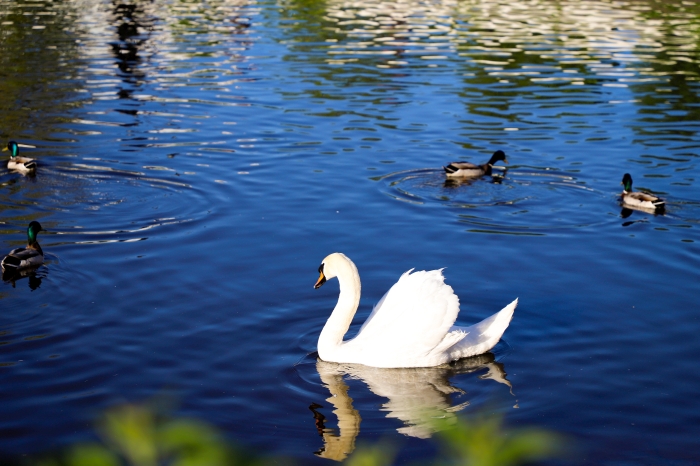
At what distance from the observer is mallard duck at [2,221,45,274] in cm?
1304

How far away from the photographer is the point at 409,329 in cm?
1015

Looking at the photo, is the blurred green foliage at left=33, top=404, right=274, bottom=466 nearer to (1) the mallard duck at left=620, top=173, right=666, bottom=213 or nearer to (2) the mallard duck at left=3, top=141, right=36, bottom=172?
(1) the mallard duck at left=620, top=173, right=666, bottom=213

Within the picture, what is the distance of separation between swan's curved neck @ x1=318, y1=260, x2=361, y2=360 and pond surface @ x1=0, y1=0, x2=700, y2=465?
0.28m

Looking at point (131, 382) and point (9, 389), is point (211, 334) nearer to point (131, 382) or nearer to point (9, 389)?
point (131, 382)

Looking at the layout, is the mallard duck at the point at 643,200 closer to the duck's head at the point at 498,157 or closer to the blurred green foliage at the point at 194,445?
the duck's head at the point at 498,157

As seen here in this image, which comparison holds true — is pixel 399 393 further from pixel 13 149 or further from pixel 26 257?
pixel 13 149

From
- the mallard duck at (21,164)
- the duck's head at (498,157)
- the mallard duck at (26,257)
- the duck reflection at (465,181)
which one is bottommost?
the duck reflection at (465,181)

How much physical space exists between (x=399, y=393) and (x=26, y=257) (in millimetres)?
6472

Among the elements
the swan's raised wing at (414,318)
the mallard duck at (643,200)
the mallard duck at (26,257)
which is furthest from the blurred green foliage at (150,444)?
the mallard duck at (643,200)

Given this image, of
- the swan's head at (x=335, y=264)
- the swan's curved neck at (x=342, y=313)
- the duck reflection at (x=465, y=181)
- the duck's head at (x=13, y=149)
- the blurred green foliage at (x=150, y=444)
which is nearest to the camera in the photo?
the blurred green foliage at (x=150, y=444)

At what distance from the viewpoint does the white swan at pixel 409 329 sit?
1016 centimetres

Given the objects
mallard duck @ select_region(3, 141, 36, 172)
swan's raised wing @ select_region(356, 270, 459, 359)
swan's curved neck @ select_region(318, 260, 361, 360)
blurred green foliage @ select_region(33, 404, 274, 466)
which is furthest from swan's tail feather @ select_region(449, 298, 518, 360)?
mallard duck @ select_region(3, 141, 36, 172)

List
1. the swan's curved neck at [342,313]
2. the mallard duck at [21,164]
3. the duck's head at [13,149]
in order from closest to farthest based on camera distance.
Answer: the swan's curved neck at [342,313], the mallard duck at [21,164], the duck's head at [13,149]

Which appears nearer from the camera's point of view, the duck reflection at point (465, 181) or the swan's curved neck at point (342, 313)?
the swan's curved neck at point (342, 313)
